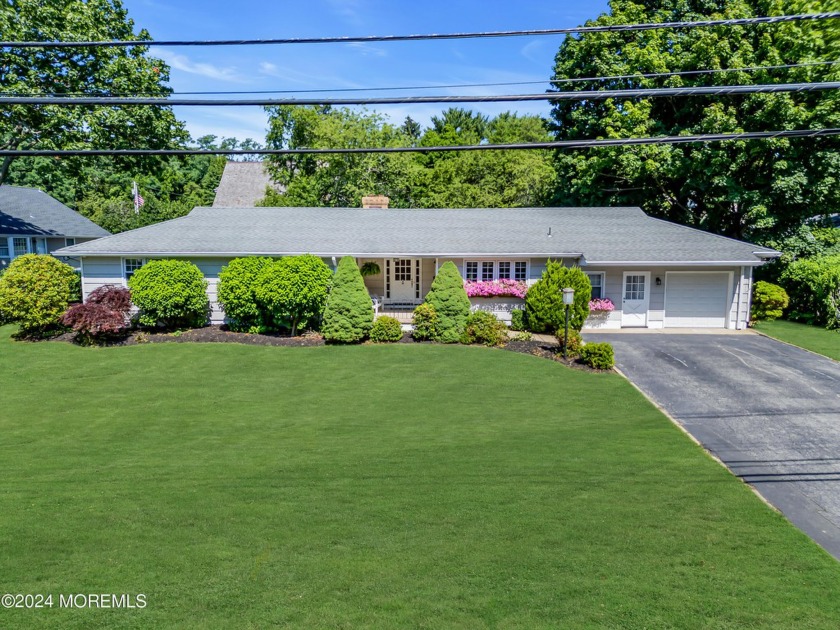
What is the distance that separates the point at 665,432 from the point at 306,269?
12210 millimetres

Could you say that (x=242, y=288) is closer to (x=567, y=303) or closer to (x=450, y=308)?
(x=450, y=308)

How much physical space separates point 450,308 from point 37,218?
92.1ft

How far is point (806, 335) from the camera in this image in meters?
19.8

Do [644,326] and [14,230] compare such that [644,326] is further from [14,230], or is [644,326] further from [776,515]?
[14,230]

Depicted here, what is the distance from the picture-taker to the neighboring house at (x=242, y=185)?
143 ft

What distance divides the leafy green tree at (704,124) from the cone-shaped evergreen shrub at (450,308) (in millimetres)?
11344

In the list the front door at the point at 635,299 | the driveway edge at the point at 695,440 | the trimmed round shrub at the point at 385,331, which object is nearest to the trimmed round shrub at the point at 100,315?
the trimmed round shrub at the point at 385,331

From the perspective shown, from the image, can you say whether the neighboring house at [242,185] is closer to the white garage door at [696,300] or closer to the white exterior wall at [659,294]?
the white exterior wall at [659,294]

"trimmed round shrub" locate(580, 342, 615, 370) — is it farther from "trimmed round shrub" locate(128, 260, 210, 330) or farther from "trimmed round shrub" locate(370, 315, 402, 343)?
"trimmed round shrub" locate(128, 260, 210, 330)

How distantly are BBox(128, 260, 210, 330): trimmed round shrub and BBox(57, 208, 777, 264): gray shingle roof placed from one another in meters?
1.04

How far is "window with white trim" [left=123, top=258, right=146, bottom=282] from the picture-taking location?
2070 cm

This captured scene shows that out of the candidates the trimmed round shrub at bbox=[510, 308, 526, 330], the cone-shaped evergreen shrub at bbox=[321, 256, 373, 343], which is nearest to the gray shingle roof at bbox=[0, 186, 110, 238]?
the cone-shaped evergreen shrub at bbox=[321, 256, 373, 343]

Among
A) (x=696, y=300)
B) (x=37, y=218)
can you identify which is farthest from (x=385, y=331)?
(x=37, y=218)

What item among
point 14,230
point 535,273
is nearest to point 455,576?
point 535,273
